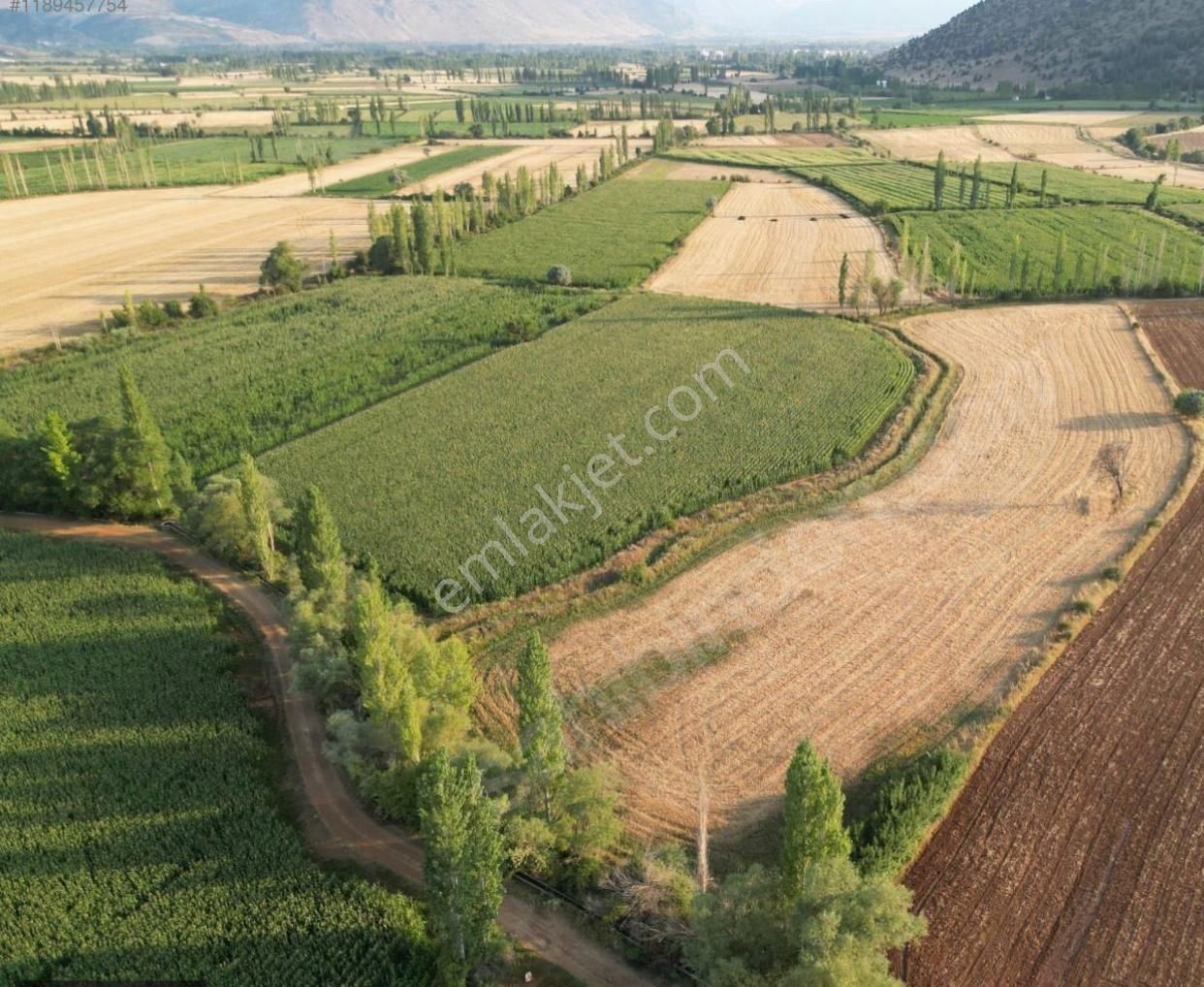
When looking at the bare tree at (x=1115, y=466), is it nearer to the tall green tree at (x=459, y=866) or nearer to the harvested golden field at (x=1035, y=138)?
the tall green tree at (x=459, y=866)

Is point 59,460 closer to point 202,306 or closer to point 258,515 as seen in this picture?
point 258,515

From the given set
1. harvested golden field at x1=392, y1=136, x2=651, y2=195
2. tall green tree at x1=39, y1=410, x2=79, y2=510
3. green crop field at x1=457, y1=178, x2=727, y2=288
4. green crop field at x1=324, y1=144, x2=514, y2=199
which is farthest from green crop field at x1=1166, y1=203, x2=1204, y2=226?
tall green tree at x1=39, y1=410, x2=79, y2=510

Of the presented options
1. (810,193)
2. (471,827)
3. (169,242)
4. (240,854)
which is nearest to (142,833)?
(240,854)

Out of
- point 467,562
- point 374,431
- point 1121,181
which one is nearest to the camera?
point 467,562

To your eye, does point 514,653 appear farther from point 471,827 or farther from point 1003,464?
point 1003,464

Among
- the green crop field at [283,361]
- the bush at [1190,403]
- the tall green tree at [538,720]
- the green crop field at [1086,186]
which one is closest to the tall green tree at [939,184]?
the green crop field at [1086,186]

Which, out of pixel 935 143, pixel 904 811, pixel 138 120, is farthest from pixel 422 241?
pixel 138 120
